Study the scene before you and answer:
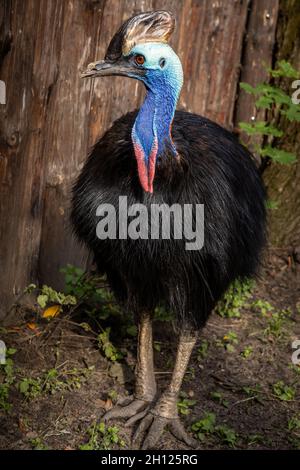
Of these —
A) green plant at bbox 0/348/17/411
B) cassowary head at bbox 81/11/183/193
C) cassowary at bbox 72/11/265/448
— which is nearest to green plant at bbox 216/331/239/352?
cassowary at bbox 72/11/265/448

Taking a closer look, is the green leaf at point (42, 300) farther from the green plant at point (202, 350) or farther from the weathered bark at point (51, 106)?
the green plant at point (202, 350)

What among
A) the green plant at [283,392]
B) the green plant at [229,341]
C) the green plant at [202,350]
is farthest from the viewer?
the green plant at [229,341]

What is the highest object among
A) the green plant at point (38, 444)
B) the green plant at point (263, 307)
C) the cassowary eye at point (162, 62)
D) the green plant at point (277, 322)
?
the cassowary eye at point (162, 62)

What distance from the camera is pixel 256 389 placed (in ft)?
14.1

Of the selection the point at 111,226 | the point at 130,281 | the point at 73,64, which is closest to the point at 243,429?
the point at 130,281

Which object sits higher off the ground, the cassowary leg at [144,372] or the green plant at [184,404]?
the cassowary leg at [144,372]

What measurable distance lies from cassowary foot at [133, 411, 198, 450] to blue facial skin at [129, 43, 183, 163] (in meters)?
1.33

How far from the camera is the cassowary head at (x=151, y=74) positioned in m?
3.34

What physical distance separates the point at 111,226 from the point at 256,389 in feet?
4.39

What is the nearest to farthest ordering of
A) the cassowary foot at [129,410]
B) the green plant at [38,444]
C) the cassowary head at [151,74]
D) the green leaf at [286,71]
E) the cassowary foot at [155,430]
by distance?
the cassowary head at [151,74] → the green plant at [38,444] → the cassowary foot at [155,430] → the cassowary foot at [129,410] → the green leaf at [286,71]

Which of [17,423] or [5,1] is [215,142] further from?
[17,423]

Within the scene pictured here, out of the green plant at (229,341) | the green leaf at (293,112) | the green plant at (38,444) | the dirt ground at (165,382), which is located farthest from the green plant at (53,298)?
the green leaf at (293,112)

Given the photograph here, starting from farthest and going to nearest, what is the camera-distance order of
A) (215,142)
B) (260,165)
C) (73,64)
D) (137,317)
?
(260,165), (73,64), (137,317), (215,142)

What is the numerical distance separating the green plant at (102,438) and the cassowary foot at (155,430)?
10 centimetres
